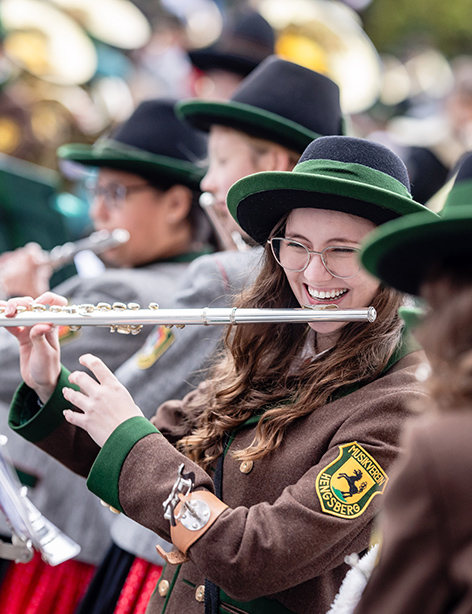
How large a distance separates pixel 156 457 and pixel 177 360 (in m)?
0.94

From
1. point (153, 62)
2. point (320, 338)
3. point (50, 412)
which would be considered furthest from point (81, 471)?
point (153, 62)

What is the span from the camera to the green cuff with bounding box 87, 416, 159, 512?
170 cm

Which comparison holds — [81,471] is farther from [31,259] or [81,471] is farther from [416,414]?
[31,259]

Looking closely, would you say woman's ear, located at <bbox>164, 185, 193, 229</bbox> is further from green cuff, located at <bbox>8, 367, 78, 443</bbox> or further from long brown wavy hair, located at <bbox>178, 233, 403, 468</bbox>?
green cuff, located at <bbox>8, 367, 78, 443</bbox>

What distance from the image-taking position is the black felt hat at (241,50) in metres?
4.36

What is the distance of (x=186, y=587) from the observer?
1847 mm

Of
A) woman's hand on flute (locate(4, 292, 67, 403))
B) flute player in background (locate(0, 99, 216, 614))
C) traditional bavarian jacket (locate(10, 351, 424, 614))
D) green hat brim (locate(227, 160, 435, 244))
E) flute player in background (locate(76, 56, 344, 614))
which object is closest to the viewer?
traditional bavarian jacket (locate(10, 351, 424, 614))

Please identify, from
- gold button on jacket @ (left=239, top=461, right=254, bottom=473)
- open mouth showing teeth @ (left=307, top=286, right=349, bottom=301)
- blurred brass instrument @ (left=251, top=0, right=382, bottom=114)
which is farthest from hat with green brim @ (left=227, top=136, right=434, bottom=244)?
blurred brass instrument @ (left=251, top=0, right=382, bottom=114)

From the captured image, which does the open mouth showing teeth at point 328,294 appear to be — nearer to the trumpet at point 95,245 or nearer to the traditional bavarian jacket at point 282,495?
the traditional bavarian jacket at point 282,495


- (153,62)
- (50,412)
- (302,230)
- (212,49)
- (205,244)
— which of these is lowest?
(50,412)

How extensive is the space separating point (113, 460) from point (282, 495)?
0.40m

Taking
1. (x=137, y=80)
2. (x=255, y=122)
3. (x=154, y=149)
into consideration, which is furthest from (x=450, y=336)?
(x=137, y=80)

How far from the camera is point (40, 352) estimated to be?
6.79 feet

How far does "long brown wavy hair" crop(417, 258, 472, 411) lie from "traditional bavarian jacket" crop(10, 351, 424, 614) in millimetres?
461
